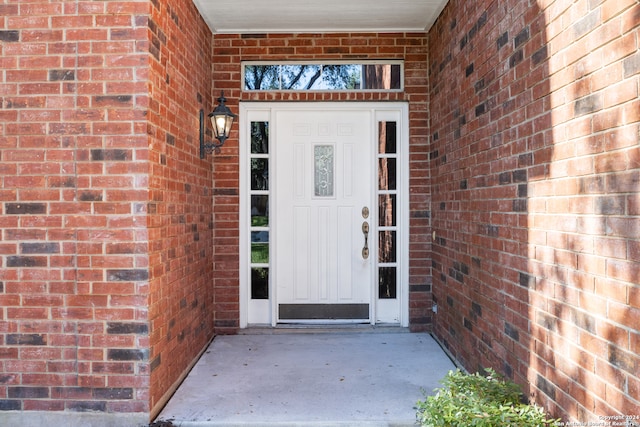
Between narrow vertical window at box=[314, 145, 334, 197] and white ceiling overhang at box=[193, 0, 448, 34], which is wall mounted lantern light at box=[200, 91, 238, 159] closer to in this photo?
white ceiling overhang at box=[193, 0, 448, 34]

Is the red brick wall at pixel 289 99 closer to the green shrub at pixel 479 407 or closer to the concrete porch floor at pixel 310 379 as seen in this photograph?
the concrete porch floor at pixel 310 379

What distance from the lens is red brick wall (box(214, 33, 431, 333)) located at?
4387 mm

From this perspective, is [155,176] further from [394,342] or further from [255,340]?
[394,342]

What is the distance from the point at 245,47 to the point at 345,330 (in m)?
2.91

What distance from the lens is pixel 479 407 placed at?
6.45ft

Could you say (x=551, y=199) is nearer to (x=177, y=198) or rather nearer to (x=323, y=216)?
(x=177, y=198)

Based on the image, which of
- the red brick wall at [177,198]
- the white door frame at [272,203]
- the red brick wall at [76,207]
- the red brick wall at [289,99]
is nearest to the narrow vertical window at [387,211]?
the white door frame at [272,203]

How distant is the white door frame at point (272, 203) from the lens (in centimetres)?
444

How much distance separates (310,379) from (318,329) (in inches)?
45.8

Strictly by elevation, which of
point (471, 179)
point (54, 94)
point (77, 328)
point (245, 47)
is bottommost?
point (77, 328)

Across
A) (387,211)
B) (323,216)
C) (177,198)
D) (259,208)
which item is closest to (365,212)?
(387,211)

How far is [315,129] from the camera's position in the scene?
4.49m

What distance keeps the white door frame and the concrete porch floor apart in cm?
21

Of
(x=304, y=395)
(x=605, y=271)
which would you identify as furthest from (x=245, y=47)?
(x=605, y=271)
